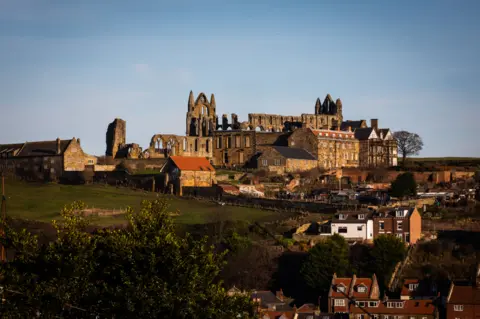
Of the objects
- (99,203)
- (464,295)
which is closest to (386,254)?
(464,295)

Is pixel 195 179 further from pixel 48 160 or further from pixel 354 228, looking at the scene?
pixel 354 228

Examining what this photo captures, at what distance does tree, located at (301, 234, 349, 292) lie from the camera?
57219 millimetres

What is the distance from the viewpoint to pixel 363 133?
101312 millimetres

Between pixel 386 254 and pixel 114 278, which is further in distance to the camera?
pixel 386 254

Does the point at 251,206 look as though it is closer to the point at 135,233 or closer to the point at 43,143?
the point at 43,143

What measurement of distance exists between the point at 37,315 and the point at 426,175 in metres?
61.8

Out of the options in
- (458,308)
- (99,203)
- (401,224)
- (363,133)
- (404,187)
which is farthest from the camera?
(363,133)

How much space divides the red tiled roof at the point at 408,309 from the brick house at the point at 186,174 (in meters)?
28.4

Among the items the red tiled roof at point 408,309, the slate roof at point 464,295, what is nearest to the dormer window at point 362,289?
the red tiled roof at point 408,309

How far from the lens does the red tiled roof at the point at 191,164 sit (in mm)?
80875

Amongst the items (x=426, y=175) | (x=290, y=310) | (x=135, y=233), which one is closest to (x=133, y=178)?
(x=426, y=175)

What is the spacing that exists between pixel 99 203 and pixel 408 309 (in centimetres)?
2641

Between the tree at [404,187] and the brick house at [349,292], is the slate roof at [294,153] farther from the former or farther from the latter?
the brick house at [349,292]

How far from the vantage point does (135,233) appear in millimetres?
31969
